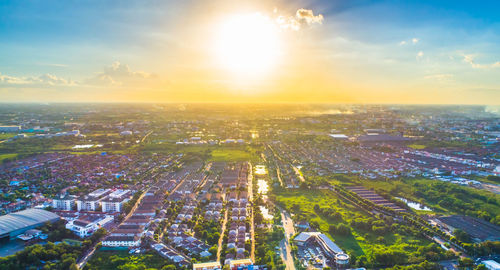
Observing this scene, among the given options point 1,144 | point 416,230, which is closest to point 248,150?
point 416,230

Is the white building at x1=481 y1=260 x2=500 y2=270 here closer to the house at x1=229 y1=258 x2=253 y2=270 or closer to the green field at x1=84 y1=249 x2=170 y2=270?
the house at x1=229 y1=258 x2=253 y2=270

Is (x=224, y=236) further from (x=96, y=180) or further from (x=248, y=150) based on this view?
(x=248, y=150)

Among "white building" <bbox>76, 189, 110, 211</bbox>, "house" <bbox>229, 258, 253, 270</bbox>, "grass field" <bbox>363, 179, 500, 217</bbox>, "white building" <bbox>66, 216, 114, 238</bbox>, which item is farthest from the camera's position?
"grass field" <bbox>363, 179, 500, 217</bbox>

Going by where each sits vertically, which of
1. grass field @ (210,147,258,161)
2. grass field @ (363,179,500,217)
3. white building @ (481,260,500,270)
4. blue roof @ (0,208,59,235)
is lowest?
white building @ (481,260,500,270)

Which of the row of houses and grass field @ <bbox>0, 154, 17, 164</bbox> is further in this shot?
grass field @ <bbox>0, 154, 17, 164</bbox>

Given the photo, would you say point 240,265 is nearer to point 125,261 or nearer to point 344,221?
point 125,261

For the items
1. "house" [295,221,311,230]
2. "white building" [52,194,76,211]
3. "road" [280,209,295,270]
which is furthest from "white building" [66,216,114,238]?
"house" [295,221,311,230]
